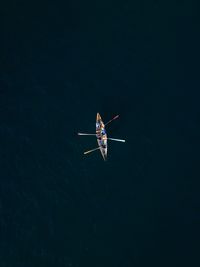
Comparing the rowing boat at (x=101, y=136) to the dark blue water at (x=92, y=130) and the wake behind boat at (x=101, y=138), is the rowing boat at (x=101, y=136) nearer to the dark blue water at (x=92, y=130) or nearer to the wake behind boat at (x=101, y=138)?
the wake behind boat at (x=101, y=138)

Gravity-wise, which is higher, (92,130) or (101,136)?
(92,130)

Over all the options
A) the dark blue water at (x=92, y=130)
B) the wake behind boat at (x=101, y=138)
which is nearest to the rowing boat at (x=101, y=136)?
the wake behind boat at (x=101, y=138)

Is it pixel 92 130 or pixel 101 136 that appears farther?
pixel 92 130

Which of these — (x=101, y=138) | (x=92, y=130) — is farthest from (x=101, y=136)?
(x=92, y=130)

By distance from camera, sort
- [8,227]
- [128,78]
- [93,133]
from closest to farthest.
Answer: [8,227]
[93,133]
[128,78]

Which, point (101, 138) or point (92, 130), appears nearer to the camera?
point (101, 138)

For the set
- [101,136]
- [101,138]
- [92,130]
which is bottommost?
[101,138]

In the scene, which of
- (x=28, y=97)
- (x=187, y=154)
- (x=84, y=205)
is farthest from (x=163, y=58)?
(x=84, y=205)

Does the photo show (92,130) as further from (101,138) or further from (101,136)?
(101,138)

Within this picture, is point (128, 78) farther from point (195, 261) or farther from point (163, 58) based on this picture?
point (195, 261)
